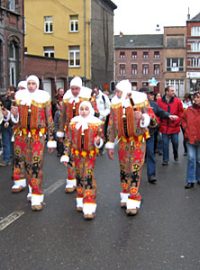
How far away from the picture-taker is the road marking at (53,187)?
7512mm

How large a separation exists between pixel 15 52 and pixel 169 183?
16.9 meters

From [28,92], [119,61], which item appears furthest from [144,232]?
[119,61]

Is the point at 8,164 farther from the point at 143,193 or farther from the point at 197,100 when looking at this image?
the point at 197,100

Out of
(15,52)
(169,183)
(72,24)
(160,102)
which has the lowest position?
(169,183)

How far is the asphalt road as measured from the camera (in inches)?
179

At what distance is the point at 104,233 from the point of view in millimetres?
5395

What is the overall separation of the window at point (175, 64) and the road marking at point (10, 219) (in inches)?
2653

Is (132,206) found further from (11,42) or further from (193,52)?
(193,52)

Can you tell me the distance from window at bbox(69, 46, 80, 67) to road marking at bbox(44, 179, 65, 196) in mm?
34003

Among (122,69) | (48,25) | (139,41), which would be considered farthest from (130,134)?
(139,41)

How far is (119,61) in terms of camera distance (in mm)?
76062

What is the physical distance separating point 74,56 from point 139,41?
120 ft

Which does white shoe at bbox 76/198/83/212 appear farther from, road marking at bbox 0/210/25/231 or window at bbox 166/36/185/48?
window at bbox 166/36/185/48

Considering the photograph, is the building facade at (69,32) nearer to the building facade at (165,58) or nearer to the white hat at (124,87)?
the building facade at (165,58)
